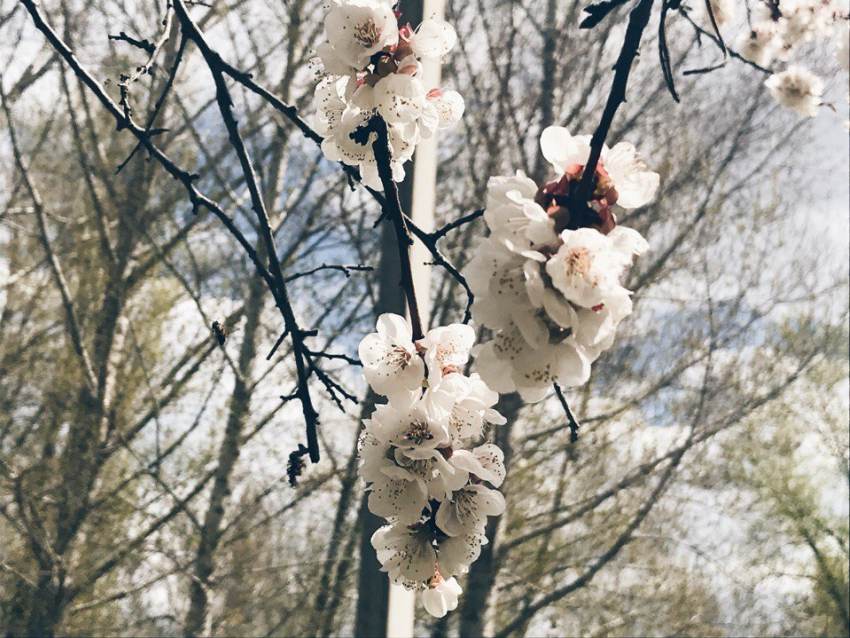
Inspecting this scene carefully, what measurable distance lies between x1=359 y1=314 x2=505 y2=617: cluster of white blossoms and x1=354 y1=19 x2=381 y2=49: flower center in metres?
0.30

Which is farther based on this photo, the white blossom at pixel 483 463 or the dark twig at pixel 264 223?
the dark twig at pixel 264 223

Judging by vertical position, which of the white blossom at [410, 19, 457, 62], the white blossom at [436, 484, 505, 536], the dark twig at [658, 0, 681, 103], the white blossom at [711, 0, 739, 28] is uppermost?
the white blossom at [711, 0, 739, 28]

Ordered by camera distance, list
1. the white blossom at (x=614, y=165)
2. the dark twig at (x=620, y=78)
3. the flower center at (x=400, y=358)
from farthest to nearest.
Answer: the flower center at (x=400, y=358)
the white blossom at (x=614, y=165)
the dark twig at (x=620, y=78)

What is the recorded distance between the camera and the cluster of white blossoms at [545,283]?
52cm

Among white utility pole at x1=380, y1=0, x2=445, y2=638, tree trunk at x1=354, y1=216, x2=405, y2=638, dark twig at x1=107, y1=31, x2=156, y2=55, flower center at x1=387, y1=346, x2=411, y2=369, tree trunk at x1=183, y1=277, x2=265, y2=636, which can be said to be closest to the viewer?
flower center at x1=387, y1=346, x2=411, y2=369

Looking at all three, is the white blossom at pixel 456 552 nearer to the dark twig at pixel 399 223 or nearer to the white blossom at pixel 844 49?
the dark twig at pixel 399 223

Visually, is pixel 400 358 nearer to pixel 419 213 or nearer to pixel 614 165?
pixel 614 165

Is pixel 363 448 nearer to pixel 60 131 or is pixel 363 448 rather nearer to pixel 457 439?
pixel 457 439

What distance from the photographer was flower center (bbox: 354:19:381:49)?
742 mm

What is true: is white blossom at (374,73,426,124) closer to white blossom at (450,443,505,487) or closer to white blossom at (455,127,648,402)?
white blossom at (455,127,648,402)

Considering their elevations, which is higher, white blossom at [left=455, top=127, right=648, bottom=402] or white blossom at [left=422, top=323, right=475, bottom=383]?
white blossom at [left=422, top=323, right=475, bottom=383]

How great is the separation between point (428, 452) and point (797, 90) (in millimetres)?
2650

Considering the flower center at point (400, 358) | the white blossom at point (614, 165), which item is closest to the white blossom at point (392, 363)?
the flower center at point (400, 358)

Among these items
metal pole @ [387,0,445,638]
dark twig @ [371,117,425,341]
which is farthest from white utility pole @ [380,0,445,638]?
dark twig @ [371,117,425,341]
